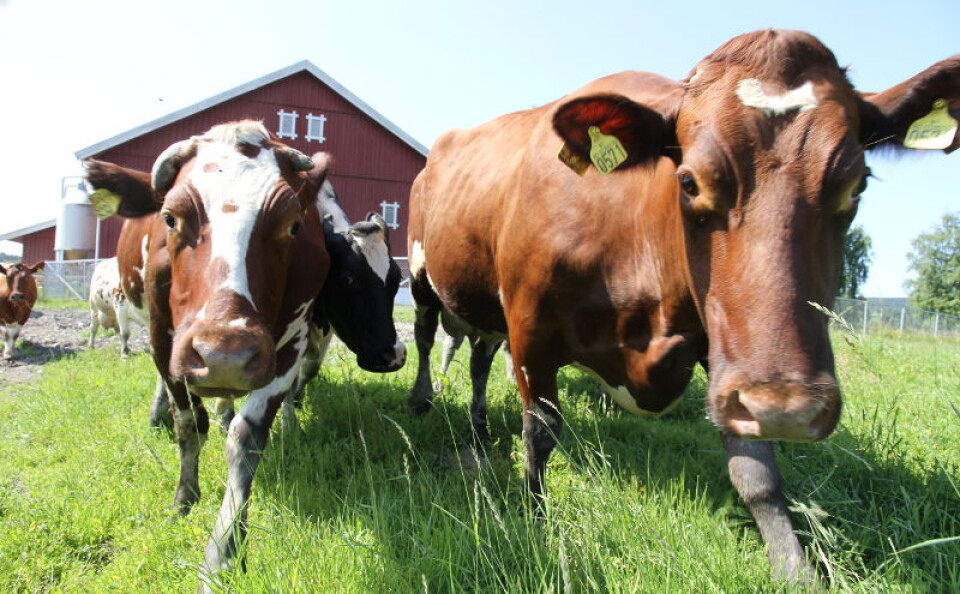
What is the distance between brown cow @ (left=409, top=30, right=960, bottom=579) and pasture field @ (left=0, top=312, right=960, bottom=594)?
332 mm

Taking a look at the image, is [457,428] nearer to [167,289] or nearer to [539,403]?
[539,403]

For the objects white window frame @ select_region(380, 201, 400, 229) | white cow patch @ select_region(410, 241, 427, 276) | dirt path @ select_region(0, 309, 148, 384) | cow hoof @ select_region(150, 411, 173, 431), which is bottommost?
dirt path @ select_region(0, 309, 148, 384)

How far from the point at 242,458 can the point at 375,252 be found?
1870 millimetres

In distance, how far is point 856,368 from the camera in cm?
565

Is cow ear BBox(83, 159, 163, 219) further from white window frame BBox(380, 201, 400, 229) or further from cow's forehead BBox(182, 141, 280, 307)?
white window frame BBox(380, 201, 400, 229)

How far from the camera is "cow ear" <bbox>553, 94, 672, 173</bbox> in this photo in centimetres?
237

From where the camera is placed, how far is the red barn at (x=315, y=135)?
24.5 metres

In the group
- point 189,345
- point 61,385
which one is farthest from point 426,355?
point 61,385

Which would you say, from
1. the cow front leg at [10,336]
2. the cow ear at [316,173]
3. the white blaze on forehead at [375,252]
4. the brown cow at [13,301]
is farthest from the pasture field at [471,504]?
the brown cow at [13,301]

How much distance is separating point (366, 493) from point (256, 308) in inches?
47.3

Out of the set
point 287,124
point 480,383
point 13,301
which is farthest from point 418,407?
point 287,124

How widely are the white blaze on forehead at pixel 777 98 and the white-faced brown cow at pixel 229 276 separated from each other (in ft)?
6.54

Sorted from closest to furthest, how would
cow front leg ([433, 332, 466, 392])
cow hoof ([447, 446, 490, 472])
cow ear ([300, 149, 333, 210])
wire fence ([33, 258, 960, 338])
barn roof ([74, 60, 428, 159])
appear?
cow ear ([300, 149, 333, 210])
cow hoof ([447, 446, 490, 472])
cow front leg ([433, 332, 466, 392])
wire fence ([33, 258, 960, 338])
barn roof ([74, 60, 428, 159])

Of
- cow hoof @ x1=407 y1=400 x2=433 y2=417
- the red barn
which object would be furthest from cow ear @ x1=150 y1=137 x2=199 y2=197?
the red barn
